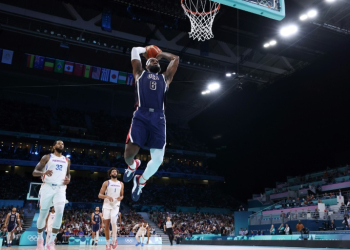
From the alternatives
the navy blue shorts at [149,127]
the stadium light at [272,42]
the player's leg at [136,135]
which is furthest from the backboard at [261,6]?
the stadium light at [272,42]

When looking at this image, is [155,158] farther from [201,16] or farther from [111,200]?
[201,16]

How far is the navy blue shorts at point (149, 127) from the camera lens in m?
4.75

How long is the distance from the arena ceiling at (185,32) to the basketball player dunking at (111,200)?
43.4 feet

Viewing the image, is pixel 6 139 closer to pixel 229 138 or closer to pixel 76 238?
pixel 76 238

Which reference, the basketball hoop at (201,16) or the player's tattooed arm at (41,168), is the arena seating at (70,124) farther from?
the player's tattooed arm at (41,168)

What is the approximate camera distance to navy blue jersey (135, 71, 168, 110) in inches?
192

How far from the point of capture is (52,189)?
6.28 meters

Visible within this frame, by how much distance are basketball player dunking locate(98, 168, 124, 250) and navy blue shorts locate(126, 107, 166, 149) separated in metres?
3.45

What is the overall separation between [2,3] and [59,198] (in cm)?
2137

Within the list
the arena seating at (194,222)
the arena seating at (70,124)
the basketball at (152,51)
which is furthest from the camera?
the arena seating at (70,124)

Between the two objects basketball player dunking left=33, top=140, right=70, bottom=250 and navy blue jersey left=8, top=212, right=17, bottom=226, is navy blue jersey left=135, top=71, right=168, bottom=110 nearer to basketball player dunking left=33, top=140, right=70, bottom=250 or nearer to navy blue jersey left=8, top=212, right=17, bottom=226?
basketball player dunking left=33, top=140, right=70, bottom=250

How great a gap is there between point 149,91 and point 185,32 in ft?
64.8

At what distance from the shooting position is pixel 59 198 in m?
6.30

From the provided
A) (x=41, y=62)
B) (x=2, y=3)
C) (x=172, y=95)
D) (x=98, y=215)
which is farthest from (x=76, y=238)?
(x=172, y=95)
